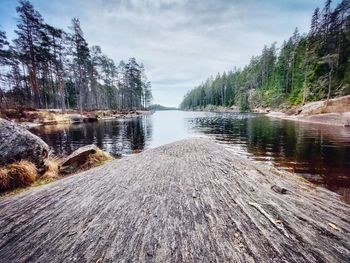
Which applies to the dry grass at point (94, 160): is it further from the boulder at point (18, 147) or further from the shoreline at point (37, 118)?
the shoreline at point (37, 118)

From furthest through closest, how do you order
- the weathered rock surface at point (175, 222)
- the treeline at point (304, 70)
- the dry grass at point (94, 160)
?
the treeline at point (304, 70) < the dry grass at point (94, 160) < the weathered rock surface at point (175, 222)

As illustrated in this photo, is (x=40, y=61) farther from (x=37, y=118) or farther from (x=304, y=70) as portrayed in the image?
(x=304, y=70)

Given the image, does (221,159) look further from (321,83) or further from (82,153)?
(321,83)

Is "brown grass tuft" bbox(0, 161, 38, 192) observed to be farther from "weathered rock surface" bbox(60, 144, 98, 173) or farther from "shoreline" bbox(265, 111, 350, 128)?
"shoreline" bbox(265, 111, 350, 128)

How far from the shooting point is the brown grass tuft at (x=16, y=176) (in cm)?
627

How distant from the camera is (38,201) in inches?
180

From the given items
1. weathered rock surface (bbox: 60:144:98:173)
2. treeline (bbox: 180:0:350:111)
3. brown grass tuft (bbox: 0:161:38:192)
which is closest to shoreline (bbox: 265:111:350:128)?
treeline (bbox: 180:0:350:111)

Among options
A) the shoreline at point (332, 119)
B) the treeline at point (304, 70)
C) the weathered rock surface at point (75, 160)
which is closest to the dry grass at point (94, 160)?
the weathered rock surface at point (75, 160)

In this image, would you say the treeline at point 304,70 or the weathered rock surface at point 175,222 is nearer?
the weathered rock surface at point 175,222

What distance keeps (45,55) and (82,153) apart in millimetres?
34114

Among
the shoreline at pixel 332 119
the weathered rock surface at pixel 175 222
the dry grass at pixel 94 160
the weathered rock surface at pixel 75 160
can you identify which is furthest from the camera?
the shoreline at pixel 332 119

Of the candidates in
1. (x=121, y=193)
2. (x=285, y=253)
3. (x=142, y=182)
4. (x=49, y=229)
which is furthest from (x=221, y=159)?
(x=49, y=229)

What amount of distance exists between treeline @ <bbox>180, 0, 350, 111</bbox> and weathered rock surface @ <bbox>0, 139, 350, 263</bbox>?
111 ft

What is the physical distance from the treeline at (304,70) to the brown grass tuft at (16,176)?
124 ft
